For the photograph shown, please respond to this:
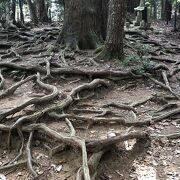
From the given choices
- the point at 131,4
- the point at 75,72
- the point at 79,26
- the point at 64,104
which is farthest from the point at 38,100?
the point at 131,4

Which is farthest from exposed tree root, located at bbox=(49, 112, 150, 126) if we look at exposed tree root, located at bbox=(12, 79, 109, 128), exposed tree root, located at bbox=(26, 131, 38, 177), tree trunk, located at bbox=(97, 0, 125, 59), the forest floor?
tree trunk, located at bbox=(97, 0, 125, 59)

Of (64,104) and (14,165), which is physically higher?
(64,104)

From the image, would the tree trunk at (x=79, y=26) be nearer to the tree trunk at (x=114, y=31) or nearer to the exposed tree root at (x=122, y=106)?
the tree trunk at (x=114, y=31)

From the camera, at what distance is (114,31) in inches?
370

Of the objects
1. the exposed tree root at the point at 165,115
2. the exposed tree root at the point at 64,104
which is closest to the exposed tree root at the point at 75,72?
the exposed tree root at the point at 64,104

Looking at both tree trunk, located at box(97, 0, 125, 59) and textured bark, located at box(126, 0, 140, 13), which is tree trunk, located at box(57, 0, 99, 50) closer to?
tree trunk, located at box(97, 0, 125, 59)

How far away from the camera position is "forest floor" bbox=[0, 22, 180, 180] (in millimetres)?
5016

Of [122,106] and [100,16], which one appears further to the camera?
[100,16]

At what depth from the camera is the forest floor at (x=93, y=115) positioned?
5016mm

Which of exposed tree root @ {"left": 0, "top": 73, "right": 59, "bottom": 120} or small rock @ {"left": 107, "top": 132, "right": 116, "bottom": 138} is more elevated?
exposed tree root @ {"left": 0, "top": 73, "right": 59, "bottom": 120}

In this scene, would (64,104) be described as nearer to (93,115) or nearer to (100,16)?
(93,115)

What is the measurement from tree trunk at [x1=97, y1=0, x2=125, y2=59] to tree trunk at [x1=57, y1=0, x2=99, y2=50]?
1427 millimetres

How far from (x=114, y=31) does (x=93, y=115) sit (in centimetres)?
366

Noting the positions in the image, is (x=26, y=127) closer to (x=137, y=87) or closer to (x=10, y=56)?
(x=137, y=87)
